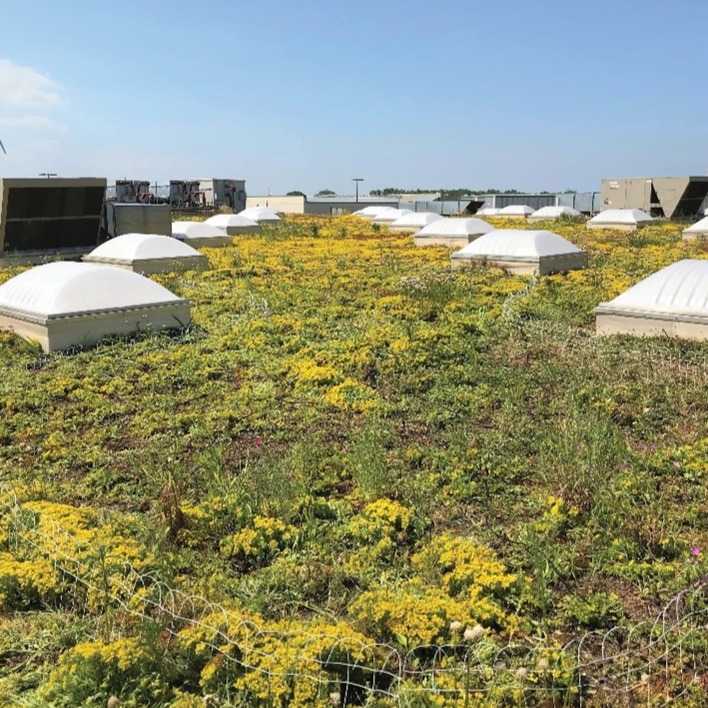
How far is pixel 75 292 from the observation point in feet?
39.7

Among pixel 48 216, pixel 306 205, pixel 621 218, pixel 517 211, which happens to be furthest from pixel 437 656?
pixel 306 205

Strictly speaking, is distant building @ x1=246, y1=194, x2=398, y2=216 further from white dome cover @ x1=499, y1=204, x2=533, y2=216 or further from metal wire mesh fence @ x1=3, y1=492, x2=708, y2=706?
metal wire mesh fence @ x1=3, y1=492, x2=708, y2=706

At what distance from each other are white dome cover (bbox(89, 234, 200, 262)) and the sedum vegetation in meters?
8.14

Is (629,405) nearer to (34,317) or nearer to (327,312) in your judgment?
(327,312)

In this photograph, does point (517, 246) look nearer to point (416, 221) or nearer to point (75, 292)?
point (75, 292)

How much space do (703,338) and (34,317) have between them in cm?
1032

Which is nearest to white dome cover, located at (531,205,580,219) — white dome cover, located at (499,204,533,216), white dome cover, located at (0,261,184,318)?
white dome cover, located at (499,204,533,216)

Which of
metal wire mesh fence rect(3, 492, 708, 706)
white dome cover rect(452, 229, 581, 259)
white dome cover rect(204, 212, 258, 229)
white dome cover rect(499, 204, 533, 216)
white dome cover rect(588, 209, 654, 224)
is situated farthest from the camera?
white dome cover rect(499, 204, 533, 216)

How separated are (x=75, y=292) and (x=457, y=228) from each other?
19.6 metres

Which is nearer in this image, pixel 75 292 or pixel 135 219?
pixel 75 292

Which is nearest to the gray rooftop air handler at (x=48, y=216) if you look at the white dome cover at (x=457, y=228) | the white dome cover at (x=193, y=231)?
the white dome cover at (x=193, y=231)

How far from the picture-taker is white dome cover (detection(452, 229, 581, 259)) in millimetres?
19766

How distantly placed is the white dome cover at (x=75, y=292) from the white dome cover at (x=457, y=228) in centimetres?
1776

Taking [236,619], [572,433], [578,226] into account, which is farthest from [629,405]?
[578,226]
